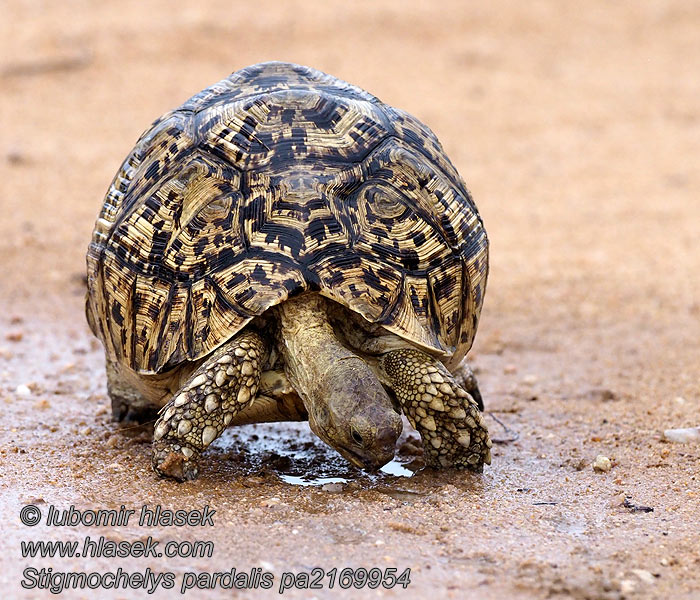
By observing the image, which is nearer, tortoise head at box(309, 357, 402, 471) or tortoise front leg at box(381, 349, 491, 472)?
tortoise head at box(309, 357, 402, 471)

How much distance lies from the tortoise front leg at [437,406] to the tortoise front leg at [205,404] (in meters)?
0.56

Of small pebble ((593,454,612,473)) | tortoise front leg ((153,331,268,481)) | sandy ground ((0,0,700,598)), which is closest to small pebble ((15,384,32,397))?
sandy ground ((0,0,700,598))

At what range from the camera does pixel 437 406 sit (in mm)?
3918

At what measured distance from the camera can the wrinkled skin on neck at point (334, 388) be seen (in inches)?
141

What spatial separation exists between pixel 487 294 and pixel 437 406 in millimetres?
3938

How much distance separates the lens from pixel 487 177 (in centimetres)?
1122

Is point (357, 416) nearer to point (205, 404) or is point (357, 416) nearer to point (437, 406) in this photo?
point (437, 406)

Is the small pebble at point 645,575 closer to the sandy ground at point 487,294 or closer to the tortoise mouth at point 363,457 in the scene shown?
the sandy ground at point 487,294

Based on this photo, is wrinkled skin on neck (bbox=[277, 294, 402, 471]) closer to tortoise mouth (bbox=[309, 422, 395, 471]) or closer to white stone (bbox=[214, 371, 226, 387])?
tortoise mouth (bbox=[309, 422, 395, 471])

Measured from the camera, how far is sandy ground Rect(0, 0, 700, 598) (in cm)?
333

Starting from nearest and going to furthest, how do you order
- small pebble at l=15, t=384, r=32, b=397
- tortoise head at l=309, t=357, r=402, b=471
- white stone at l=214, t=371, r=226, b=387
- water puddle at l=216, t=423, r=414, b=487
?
tortoise head at l=309, t=357, r=402, b=471 → white stone at l=214, t=371, r=226, b=387 → water puddle at l=216, t=423, r=414, b=487 → small pebble at l=15, t=384, r=32, b=397

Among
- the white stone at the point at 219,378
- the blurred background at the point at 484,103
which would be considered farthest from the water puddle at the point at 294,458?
the blurred background at the point at 484,103

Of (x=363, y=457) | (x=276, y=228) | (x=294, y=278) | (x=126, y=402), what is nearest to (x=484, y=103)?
(x=126, y=402)

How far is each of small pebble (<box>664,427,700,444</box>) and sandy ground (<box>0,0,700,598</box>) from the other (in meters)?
0.06
